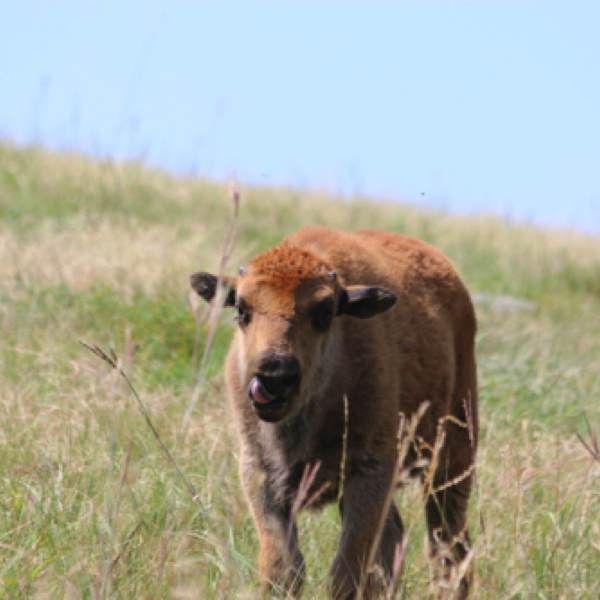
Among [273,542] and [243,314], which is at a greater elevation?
Result: [243,314]

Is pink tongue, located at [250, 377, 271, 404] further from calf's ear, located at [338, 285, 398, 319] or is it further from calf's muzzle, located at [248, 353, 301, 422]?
calf's ear, located at [338, 285, 398, 319]

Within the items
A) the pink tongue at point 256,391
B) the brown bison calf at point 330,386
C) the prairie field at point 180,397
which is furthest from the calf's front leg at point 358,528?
the pink tongue at point 256,391

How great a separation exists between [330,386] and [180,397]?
1.73m

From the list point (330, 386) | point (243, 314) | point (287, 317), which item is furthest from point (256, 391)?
point (330, 386)

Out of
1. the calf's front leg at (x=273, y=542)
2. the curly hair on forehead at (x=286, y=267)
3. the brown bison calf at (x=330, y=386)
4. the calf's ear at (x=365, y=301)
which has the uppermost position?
the curly hair on forehead at (x=286, y=267)

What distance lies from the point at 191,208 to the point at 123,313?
252 inches

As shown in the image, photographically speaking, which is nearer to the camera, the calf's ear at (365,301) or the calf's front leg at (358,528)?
the calf's front leg at (358,528)

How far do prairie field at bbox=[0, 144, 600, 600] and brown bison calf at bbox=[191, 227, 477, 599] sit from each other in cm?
21

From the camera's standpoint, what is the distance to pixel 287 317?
466 centimetres

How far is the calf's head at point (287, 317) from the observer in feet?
14.4

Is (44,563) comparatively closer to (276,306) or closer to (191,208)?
(276,306)

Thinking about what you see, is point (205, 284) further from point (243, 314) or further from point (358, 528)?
point (358, 528)

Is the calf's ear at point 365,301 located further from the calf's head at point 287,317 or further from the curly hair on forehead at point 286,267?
the curly hair on forehead at point 286,267

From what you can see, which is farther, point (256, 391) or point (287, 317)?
point (287, 317)
